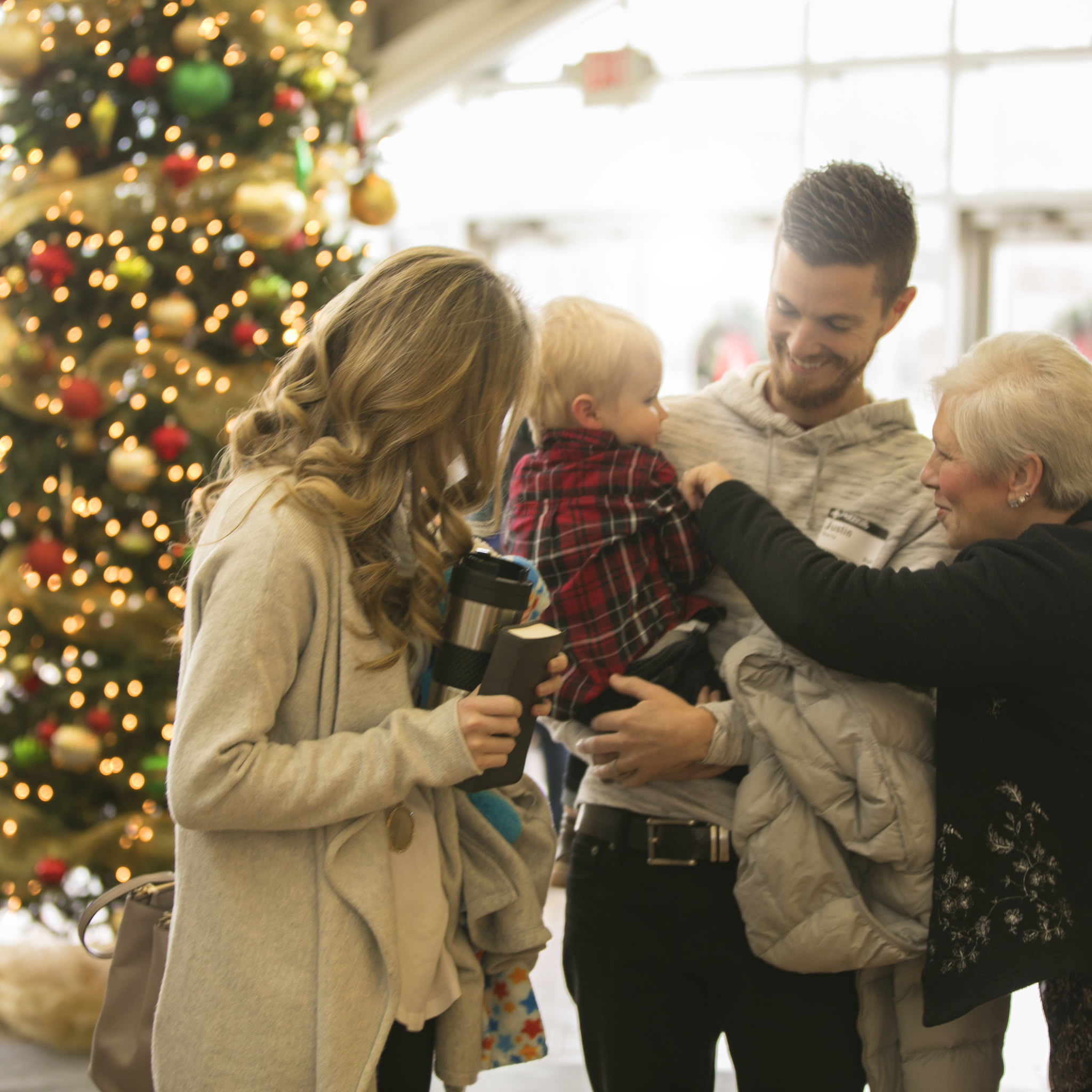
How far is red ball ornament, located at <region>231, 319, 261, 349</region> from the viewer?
2.91m

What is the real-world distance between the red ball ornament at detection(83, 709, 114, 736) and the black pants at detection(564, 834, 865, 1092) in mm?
1671

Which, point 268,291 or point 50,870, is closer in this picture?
point 50,870

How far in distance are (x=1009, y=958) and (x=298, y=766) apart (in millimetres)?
913

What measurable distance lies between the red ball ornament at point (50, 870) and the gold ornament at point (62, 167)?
179 centimetres

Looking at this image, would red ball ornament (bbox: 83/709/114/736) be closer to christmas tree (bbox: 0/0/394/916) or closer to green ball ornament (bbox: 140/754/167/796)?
christmas tree (bbox: 0/0/394/916)

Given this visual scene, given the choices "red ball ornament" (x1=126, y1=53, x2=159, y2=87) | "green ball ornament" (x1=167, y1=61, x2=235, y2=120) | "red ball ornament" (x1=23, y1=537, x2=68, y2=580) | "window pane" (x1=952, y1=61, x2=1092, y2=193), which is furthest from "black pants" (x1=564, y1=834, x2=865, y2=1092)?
"window pane" (x1=952, y1=61, x2=1092, y2=193)

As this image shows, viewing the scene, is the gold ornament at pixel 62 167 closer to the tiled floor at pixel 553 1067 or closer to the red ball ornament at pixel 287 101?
the red ball ornament at pixel 287 101

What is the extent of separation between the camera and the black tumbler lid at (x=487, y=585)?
123 cm

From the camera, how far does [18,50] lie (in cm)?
263

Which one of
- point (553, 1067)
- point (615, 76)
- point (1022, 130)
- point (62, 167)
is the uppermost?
point (615, 76)

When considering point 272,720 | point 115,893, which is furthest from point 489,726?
point 115,893

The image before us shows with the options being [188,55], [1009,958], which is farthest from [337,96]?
[1009,958]

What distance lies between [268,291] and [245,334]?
141 mm

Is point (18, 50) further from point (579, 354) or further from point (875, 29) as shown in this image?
point (875, 29)
